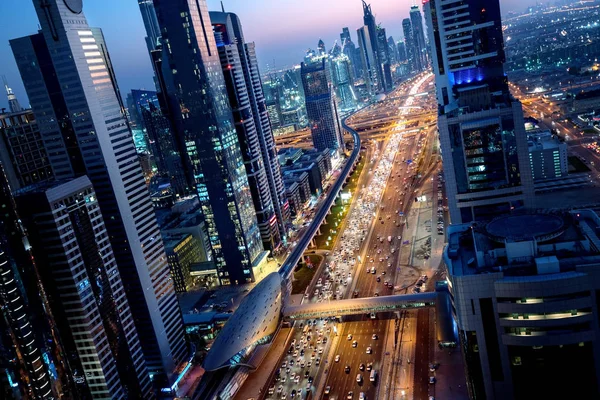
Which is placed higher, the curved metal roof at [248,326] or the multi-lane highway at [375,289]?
the curved metal roof at [248,326]

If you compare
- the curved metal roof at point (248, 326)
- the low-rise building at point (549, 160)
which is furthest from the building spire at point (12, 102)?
the low-rise building at point (549, 160)

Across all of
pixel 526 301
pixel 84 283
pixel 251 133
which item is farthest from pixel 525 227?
pixel 251 133

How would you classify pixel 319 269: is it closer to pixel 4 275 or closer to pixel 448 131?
pixel 448 131

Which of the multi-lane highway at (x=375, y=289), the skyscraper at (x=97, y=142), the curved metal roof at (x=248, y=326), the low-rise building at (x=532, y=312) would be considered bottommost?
the multi-lane highway at (x=375, y=289)

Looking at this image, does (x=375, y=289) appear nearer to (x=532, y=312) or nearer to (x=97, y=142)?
(x=532, y=312)

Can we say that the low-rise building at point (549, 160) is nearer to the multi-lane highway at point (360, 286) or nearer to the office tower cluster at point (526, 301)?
the multi-lane highway at point (360, 286)

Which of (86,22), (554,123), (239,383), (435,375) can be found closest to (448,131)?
(435,375)
